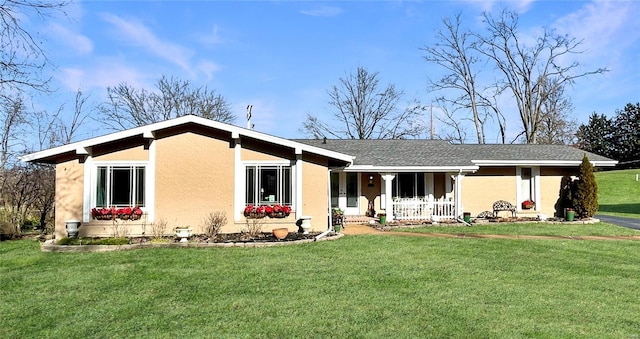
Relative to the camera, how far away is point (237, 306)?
237 inches

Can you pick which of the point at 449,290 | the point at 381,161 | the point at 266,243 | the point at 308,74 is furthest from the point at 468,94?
the point at 449,290

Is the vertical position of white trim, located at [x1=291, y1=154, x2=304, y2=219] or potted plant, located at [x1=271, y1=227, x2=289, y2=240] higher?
white trim, located at [x1=291, y1=154, x2=304, y2=219]

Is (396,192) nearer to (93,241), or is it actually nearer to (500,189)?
(500,189)

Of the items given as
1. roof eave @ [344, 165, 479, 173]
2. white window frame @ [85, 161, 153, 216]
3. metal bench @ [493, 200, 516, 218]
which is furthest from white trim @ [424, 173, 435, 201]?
white window frame @ [85, 161, 153, 216]

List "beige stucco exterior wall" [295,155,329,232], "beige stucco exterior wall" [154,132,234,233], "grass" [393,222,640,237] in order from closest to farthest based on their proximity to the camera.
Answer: "beige stucco exterior wall" [154,132,234,233] < "beige stucco exterior wall" [295,155,329,232] < "grass" [393,222,640,237]

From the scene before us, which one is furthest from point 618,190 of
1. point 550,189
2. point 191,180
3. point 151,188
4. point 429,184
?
point 151,188

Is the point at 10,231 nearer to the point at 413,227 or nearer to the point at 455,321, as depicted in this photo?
the point at 413,227

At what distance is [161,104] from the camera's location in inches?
1439

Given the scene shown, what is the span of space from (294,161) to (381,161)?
4436 millimetres

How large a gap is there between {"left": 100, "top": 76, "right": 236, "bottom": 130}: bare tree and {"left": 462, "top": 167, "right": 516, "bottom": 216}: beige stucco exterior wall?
24773 millimetres

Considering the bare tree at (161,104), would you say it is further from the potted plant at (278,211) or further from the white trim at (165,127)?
the potted plant at (278,211)

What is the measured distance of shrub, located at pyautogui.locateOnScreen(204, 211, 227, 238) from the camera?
12.8 meters

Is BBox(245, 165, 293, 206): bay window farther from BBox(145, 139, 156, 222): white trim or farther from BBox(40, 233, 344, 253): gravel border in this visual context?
BBox(145, 139, 156, 222): white trim

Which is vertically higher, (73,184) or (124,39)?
(124,39)
